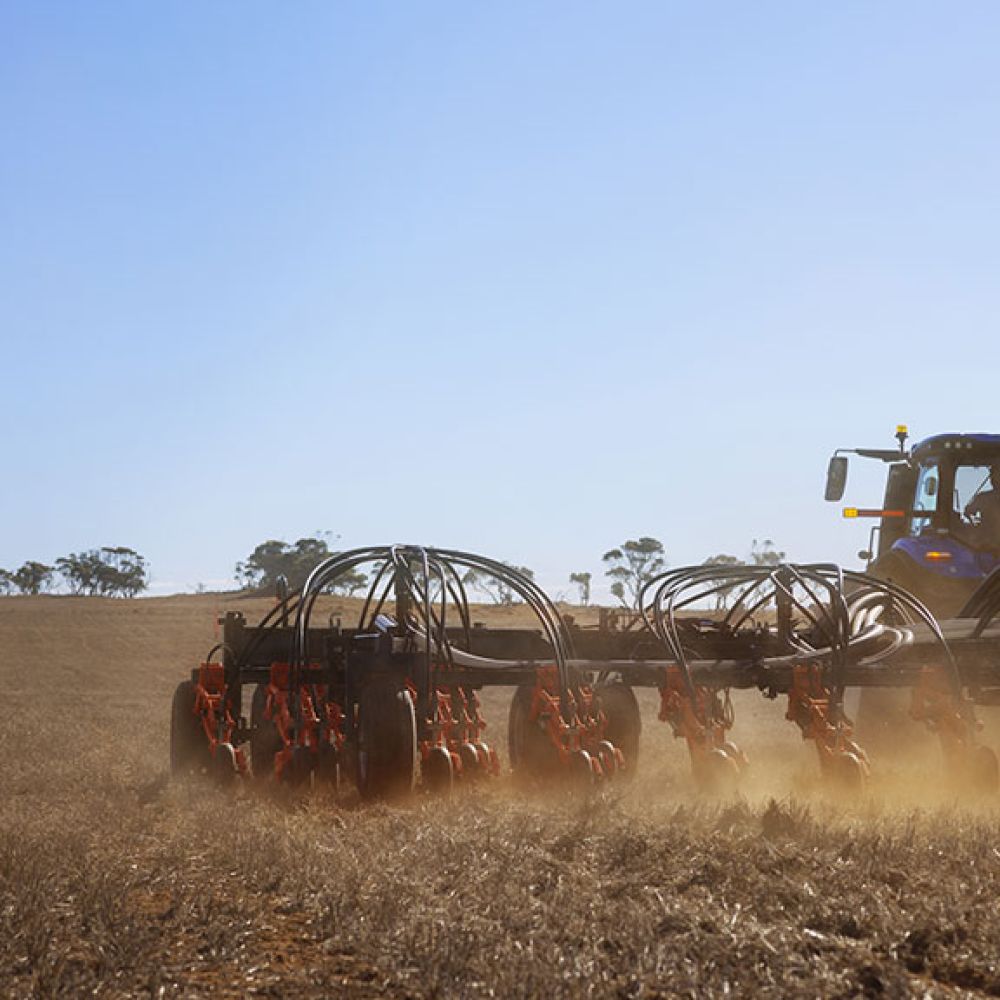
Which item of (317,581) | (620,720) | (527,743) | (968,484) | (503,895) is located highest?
(968,484)

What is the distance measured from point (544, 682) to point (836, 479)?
3925 millimetres

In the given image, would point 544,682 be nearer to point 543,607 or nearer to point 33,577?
point 543,607

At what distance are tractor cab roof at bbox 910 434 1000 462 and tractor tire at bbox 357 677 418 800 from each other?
6477 millimetres

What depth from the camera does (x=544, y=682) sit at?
33.2 feet

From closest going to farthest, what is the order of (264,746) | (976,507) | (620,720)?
(264,746) → (620,720) → (976,507)

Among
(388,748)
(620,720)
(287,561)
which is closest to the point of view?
(388,748)

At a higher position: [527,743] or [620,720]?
[620,720]

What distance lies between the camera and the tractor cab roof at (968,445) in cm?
1282

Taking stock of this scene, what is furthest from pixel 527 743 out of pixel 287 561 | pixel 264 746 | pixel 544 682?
pixel 287 561

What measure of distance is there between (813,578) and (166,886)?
616cm

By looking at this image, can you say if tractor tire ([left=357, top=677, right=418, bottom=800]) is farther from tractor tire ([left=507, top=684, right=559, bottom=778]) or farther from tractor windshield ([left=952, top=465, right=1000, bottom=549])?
tractor windshield ([left=952, top=465, right=1000, bottom=549])

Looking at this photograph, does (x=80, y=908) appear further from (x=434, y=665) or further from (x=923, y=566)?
(x=923, y=566)

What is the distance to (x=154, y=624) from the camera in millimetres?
41312

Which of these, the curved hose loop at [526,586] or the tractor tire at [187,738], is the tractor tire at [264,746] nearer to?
the tractor tire at [187,738]
